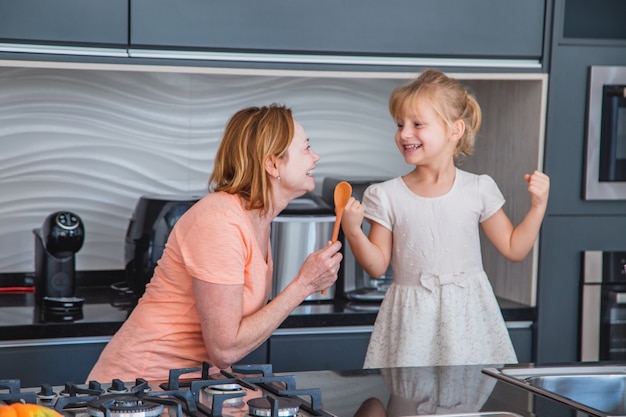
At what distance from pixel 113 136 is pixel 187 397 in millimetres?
1585

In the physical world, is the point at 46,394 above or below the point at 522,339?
above

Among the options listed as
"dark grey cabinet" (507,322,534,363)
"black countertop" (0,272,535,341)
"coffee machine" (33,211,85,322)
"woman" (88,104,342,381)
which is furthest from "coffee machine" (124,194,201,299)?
"dark grey cabinet" (507,322,534,363)

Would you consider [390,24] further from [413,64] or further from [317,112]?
[317,112]

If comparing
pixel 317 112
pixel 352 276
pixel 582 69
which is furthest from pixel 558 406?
pixel 317 112

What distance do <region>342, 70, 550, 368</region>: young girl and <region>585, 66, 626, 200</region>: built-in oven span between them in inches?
18.9

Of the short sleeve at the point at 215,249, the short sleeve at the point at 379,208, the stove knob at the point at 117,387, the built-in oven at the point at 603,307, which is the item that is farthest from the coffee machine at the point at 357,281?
the stove knob at the point at 117,387

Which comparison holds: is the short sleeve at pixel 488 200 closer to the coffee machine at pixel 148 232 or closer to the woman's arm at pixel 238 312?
the woman's arm at pixel 238 312

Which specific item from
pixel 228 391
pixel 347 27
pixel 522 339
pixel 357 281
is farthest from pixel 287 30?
pixel 228 391

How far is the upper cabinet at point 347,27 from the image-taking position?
233 cm

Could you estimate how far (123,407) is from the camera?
118 centimetres

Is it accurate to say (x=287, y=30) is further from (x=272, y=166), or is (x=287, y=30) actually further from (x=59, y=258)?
(x=59, y=258)

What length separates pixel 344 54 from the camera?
2471 millimetres

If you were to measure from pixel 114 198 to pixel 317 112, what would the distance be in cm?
67

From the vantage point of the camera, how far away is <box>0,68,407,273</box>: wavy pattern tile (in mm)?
2650
